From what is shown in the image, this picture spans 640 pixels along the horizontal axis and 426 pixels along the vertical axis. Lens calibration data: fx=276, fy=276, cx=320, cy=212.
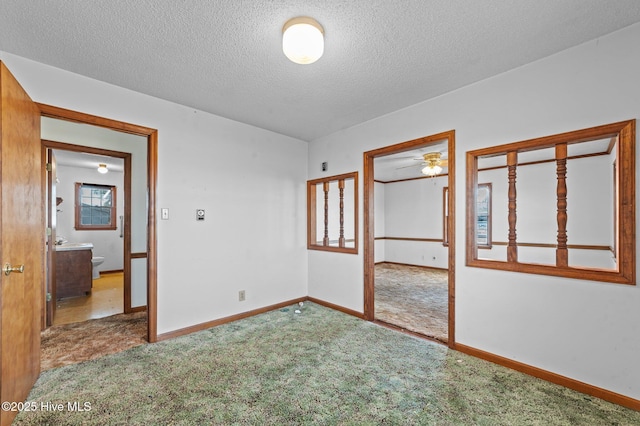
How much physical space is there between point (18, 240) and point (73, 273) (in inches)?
137

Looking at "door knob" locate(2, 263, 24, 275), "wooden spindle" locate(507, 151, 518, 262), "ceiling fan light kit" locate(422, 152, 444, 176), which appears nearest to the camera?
"door knob" locate(2, 263, 24, 275)

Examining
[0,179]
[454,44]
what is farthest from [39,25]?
[454,44]

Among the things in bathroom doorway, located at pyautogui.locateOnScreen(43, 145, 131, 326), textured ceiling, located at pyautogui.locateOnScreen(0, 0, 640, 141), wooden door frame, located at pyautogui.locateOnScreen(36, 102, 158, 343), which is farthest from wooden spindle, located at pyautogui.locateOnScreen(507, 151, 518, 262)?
bathroom doorway, located at pyautogui.locateOnScreen(43, 145, 131, 326)

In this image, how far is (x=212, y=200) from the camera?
3.36m

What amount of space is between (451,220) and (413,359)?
1351mm

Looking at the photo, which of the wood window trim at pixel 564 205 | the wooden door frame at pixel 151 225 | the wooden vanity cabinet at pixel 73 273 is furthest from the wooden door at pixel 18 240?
the wood window trim at pixel 564 205

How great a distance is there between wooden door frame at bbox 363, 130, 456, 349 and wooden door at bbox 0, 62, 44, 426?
3.06m

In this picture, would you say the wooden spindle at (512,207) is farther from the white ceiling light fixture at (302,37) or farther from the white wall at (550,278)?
the white ceiling light fixture at (302,37)

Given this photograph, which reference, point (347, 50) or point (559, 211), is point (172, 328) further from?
point (559, 211)

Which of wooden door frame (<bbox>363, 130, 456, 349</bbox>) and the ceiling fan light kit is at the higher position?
the ceiling fan light kit

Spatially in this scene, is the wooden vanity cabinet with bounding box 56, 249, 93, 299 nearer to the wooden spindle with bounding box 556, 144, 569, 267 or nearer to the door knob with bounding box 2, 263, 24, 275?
the door knob with bounding box 2, 263, 24, 275

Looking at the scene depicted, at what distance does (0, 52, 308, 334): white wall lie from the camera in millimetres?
2641

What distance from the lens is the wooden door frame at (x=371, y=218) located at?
2721mm

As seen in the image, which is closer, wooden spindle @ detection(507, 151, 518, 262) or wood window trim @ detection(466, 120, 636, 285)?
wood window trim @ detection(466, 120, 636, 285)
